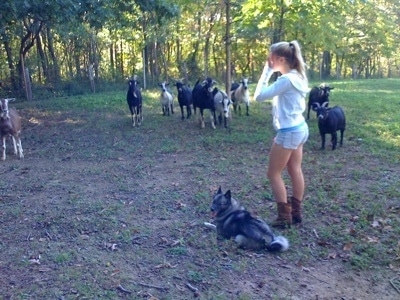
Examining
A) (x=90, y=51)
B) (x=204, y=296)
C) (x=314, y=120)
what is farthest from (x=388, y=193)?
(x=90, y=51)

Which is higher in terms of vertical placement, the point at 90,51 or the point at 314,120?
the point at 90,51

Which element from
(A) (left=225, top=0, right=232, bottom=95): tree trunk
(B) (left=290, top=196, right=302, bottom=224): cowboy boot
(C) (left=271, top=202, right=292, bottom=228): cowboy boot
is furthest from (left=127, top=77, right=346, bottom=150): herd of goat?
(C) (left=271, top=202, right=292, bottom=228): cowboy boot

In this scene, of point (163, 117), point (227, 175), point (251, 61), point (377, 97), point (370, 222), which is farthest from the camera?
point (251, 61)

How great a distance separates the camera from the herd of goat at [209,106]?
1018cm

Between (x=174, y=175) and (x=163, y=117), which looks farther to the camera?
(x=163, y=117)

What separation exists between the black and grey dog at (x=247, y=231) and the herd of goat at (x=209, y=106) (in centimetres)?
511

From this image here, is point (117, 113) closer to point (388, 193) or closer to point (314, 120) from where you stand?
point (314, 120)

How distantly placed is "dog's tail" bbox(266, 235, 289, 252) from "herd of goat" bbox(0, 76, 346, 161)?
5356mm

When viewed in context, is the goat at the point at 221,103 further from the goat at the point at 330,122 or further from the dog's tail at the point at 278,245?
the dog's tail at the point at 278,245

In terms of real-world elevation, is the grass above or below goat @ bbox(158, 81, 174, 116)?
below

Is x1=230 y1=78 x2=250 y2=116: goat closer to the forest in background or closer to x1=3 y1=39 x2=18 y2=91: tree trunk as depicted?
the forest in background

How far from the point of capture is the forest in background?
13.3 metres

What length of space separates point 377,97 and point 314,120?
6.19 metres

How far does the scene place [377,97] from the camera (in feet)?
61.0
